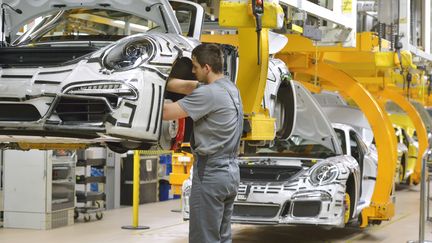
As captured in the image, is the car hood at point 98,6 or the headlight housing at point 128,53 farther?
the car hood at point 98,6

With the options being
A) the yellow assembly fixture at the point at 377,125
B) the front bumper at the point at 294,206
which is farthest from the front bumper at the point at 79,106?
the yellow assembly fixture at the point at 377,125

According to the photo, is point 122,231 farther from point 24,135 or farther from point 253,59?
point 24,135

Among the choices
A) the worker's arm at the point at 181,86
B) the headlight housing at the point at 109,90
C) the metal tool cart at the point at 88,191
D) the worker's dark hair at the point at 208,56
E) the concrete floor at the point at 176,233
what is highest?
the worker's dark hair at the point at 208,56

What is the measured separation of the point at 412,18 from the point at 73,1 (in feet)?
24.0

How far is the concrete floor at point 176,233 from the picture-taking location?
9.71 meters

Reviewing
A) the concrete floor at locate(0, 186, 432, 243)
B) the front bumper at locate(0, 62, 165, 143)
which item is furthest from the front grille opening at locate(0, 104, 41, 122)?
the concrete floor at locate(0, 186, 432, 243)

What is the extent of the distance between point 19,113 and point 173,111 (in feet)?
3.24

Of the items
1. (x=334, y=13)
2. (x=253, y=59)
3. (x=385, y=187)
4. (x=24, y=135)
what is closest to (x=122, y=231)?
(x=385, y=187)

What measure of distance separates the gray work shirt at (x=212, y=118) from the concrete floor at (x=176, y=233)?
5121 mm

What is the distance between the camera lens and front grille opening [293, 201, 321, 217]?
323 inches

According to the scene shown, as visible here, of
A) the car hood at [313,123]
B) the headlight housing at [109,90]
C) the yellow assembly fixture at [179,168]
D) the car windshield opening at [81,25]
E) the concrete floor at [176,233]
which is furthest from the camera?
the yellow assembly fixture at [179,168]

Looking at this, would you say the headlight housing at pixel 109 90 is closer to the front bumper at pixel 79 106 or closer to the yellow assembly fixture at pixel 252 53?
the front bumper at pixel 79 106

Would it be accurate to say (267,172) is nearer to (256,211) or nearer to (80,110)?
(256,211)

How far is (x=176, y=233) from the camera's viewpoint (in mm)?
10352
